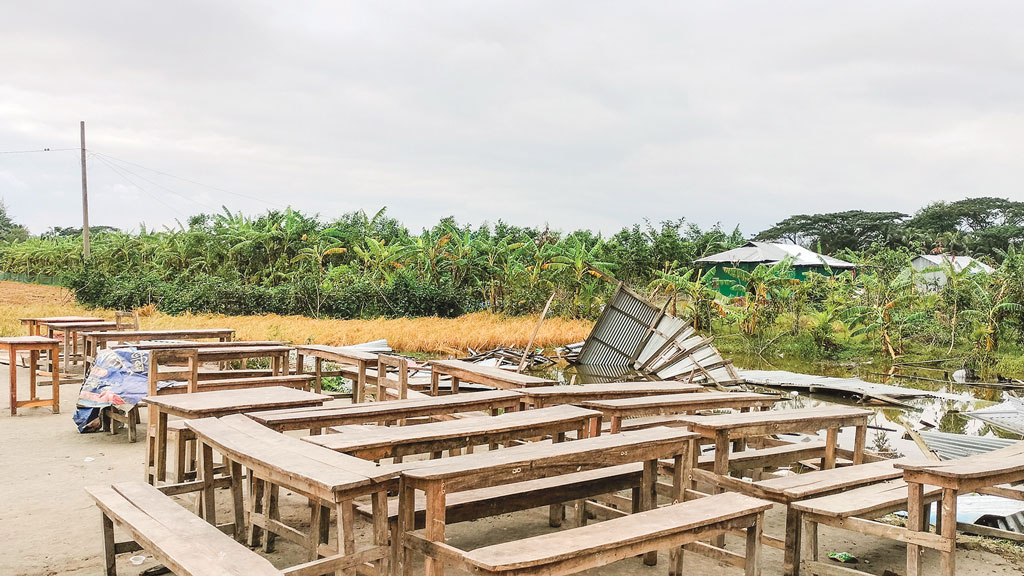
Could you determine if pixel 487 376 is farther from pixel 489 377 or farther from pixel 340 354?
pixel 340 354

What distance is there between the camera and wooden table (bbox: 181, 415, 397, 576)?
313 centimetres

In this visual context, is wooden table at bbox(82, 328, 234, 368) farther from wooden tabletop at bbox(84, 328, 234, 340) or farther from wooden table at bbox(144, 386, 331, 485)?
wooden table at bbox(144, 386, 331, 485)

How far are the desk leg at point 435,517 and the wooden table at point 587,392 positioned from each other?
2.27 meters

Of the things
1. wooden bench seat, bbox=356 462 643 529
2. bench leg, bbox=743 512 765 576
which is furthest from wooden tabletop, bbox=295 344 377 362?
bench leg, bbox=743 512 765 576

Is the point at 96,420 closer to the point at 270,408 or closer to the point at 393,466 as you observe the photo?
the point at 270,408

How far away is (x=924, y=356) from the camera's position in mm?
17891

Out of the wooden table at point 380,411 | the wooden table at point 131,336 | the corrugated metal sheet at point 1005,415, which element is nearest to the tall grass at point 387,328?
the wooden table at point 131,336

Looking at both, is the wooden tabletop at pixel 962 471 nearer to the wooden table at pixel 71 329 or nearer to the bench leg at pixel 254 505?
the bench leg at pixel 254 505

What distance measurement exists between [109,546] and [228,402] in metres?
1.13

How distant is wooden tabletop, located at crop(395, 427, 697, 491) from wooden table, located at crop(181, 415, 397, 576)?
0.22 metres

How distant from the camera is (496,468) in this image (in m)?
3.45

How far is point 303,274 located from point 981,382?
1777 cm

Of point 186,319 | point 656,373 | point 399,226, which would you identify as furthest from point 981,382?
point 399,226

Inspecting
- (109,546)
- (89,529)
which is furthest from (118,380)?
(109,546)
